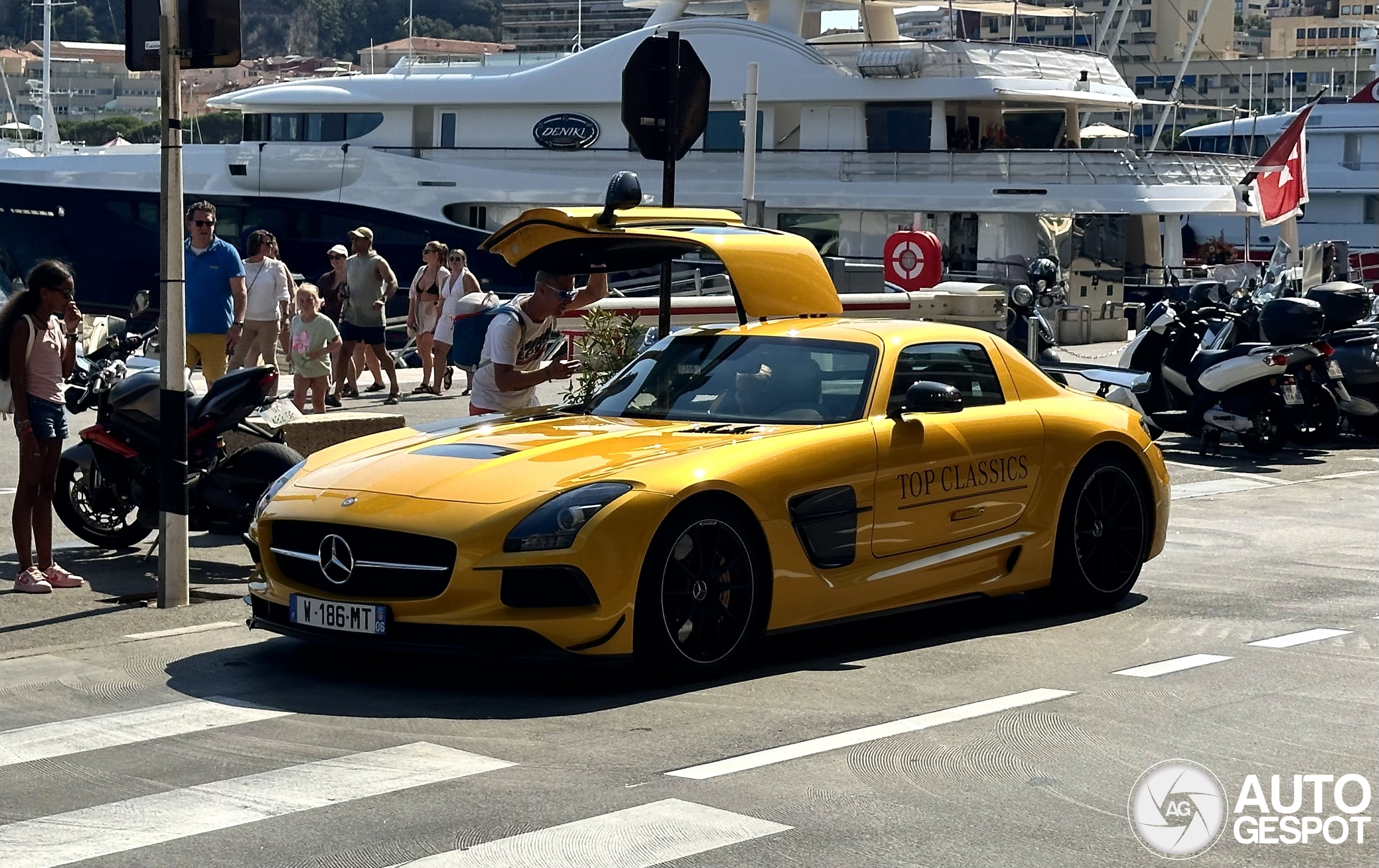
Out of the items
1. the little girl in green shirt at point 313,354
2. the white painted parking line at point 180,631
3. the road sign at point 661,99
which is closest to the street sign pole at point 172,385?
the white painted parking line at point 180,631

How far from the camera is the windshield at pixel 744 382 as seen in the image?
848 cm

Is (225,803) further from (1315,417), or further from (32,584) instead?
(1315,417)

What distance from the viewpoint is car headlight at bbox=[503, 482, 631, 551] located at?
713cm

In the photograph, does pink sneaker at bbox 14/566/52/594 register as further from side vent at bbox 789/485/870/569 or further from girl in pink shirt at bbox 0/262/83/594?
side vent at bbox 789/485/870/569

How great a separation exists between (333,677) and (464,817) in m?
2.25

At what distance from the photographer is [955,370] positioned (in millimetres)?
9062

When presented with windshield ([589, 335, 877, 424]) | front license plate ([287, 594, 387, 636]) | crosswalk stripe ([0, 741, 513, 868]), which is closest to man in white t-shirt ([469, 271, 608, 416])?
windshield ([589, 335, 877, 424])

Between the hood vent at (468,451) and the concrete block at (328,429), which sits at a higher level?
the hood vent at (468,451)

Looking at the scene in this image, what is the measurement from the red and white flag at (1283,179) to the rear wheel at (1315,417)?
11208 millimetres

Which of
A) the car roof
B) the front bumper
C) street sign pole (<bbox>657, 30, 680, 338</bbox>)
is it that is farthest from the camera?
street sign pole (<bbox>657, 30, 680, 338</bbox>)

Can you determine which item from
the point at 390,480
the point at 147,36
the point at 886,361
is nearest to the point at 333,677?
the point at 390,480

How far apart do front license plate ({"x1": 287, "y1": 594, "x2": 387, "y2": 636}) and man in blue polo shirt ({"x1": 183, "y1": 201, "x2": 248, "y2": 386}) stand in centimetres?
649

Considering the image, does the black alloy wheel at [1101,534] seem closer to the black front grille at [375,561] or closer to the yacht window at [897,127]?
the black front grille at [375,561]

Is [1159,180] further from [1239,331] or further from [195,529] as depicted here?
[195,529]
